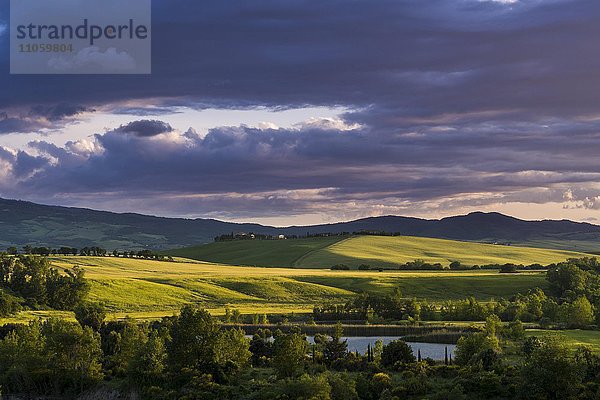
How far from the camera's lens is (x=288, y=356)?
100312 millimetres

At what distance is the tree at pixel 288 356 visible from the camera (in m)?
100

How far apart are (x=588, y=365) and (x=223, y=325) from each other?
73108 millimetres

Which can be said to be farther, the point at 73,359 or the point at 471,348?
the point at 471,348

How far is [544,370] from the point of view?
286 ft

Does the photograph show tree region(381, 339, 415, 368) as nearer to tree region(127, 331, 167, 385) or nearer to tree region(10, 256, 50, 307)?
tree region(127, 331, 167, 385)

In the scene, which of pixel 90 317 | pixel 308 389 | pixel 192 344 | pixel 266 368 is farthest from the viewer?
pixel 90 317

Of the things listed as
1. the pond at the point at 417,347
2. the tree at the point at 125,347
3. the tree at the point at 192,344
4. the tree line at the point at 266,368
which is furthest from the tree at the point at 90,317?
the pond at the point at 417,347

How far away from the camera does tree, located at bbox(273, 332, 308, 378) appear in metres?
100

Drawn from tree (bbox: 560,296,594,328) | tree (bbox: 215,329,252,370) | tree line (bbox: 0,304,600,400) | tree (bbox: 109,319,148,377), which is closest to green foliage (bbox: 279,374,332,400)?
tree line (bbox: 0,304,600,400)

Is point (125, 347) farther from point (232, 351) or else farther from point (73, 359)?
point (232, 351)

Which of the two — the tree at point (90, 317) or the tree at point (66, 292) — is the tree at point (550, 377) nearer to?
the tree at point (90, 317)

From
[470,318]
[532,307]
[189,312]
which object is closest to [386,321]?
[470,318]

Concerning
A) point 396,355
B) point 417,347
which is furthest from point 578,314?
point 396,355

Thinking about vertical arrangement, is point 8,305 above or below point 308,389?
above
